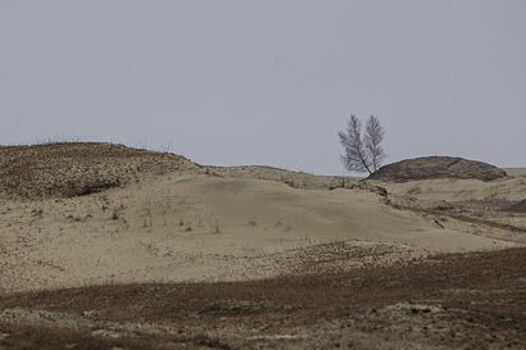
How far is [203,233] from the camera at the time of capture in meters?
27.4

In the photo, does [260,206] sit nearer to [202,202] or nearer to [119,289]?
[202,202]

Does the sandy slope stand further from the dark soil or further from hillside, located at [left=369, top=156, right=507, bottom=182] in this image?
hillside, located at [left=369, top=156, right=507, bottom=182]

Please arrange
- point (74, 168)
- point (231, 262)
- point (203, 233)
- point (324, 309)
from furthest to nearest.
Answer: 1. point (74, 168)
2. point (203, 233)
3. point (231, 262)
4. point (324, 309)

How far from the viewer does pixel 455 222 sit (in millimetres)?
33031

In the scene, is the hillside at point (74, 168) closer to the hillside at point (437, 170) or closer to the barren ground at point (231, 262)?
the barren ground at point (231, 262)

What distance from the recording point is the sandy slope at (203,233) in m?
23.7

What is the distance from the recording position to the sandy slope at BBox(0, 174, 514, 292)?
23656 millimetres

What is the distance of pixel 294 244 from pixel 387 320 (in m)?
13.0

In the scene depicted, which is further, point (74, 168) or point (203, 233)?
point (74, 168)

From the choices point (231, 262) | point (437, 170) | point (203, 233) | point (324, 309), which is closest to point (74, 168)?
point (203, 233)

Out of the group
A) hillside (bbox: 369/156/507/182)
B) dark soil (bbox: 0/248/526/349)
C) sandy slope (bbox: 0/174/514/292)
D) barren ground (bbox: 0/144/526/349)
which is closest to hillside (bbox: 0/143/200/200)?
barren ground (bbox: 0/144/526/349)

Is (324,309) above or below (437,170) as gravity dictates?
below

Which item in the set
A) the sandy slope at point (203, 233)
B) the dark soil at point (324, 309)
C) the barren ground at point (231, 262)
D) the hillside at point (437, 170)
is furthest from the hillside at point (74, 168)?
the hillside at point (437, 170)

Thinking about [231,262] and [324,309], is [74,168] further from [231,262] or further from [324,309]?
[324,309]
